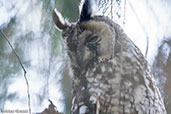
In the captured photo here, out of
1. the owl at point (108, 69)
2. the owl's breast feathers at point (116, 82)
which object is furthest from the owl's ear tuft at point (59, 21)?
the owl's breast feathers at point (116, 82)

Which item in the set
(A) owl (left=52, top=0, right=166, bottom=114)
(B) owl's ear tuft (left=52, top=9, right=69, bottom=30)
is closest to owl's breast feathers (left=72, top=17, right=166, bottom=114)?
(A) owl (left=52, top=0, right=166, bottom=114)

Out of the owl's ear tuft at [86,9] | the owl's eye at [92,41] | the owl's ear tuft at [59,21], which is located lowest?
the owl's eye at [92,41]

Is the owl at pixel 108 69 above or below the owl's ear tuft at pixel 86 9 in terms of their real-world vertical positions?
below

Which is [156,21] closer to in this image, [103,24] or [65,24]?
[103,24]

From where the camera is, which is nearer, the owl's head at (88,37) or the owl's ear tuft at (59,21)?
the owl's head at (88,37)

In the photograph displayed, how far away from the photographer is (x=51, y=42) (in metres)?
1.87

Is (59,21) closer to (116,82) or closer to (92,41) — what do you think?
(92,41)

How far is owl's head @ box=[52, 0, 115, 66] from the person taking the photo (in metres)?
1.67

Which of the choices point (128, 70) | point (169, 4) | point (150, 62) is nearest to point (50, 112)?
point (128, 70)

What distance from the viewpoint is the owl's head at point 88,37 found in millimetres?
1667

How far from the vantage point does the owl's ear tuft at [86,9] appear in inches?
66.8

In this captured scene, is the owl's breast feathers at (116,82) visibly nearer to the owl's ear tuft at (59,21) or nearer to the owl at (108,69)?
the owl at (108,69)

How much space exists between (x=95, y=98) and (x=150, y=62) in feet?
1.09

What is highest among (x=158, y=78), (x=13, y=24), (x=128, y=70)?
(x=13, y=24)
